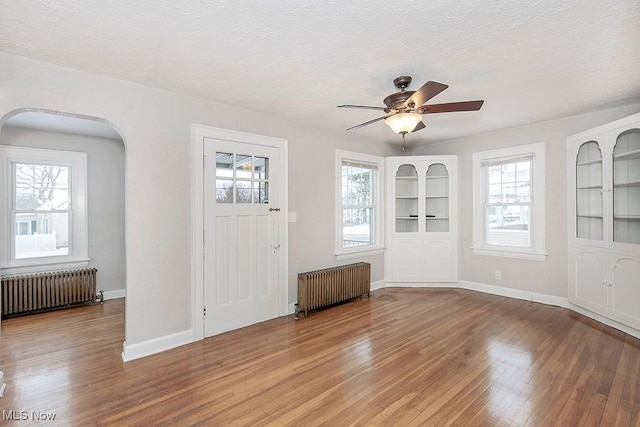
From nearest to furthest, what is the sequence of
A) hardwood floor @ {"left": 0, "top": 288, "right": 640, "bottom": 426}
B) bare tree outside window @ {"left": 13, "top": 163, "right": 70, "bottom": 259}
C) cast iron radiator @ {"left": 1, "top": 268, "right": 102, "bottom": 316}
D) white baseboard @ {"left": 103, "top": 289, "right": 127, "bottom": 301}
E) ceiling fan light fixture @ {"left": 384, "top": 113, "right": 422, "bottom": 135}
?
hardwood floor @ {"left": 0, "top": 288, "right": 640, "bottom": 426} < ceiling fan light fixture @ {"left": 384, "top": 113, "right": 422, "bottom": 135} < cast iron radiator @ {"left": 1, "top": 268, "right": 102, "bottom": 316} < bare tree outside window @ {"left": 13, "top": 163, "right": 70, "bottom": 259} < white baseboard @ {"left": 103, "top": 289, "right": 127, "bottom": 301}

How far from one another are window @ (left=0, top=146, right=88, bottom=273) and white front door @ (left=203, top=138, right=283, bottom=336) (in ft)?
8.51

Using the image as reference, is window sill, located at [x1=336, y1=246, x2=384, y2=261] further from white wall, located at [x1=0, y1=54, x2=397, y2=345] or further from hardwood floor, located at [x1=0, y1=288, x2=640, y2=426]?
white wall, located at [x1=0, y1=54, x2=397, y2=345]

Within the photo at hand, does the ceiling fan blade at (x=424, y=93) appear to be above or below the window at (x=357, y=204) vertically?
above

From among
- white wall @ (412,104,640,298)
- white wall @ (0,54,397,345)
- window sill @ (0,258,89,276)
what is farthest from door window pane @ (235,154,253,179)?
white wall @ (412,104,640,298)

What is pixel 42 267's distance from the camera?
13.9ft

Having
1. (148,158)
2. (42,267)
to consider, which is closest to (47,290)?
(42,267)

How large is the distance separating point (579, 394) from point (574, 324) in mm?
1658

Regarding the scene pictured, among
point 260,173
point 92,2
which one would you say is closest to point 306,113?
point 260,173

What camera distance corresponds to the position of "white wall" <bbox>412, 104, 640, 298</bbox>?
13.3 ft

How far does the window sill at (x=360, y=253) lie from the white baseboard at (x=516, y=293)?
4.86 feet

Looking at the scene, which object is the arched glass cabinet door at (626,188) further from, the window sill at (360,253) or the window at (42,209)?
the window at (42,209)

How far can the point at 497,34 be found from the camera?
81.7 inches

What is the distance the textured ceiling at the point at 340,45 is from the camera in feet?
6.00

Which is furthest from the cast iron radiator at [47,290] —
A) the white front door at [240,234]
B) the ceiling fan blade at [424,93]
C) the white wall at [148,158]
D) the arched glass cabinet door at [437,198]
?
the arched glass cabinet door at [437,198]
